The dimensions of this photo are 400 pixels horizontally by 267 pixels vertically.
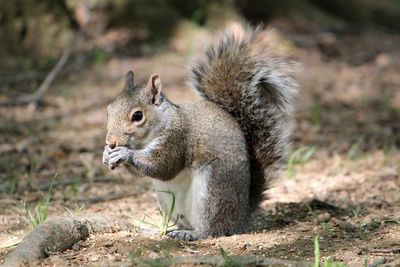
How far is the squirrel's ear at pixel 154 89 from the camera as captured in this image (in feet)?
9.45

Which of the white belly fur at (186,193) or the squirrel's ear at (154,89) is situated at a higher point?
the squirrel's ear at (154,89)

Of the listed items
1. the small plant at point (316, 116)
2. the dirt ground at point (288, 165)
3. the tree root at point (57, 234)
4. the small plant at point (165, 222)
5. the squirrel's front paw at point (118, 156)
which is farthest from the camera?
the small plant at point (316, 116)

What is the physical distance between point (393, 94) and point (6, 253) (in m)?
4.27

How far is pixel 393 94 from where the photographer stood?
5.91 m

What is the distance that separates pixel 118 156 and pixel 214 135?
44 cm

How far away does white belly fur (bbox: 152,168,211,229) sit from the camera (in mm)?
2805

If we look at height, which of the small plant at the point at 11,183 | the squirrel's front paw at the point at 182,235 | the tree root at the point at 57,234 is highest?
the tree root at the point at 57,234

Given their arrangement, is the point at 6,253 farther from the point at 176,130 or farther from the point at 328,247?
the point at 328,247

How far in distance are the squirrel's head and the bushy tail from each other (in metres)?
0.32

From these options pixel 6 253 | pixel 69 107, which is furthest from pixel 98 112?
pixel 6 253

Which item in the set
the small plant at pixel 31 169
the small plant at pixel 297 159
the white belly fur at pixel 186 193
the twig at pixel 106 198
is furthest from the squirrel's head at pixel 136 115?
the small plant at pixel 297 159

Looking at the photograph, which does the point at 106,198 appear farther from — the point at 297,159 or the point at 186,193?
the point at 297,159

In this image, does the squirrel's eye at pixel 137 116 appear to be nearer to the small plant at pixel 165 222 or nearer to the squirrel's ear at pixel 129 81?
the squirrel's ear at pixel 129 81

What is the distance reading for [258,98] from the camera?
3021 mm
